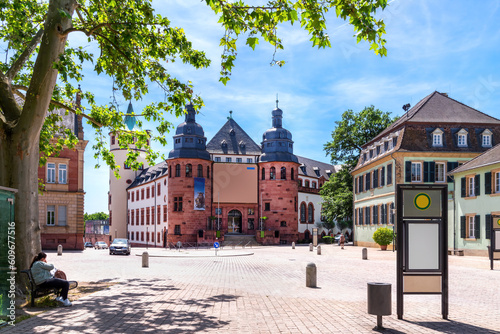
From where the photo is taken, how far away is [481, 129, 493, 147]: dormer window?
41.3 meters

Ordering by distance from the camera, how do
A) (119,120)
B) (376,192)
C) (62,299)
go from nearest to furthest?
(62,299) → (119,120) → (376,192)

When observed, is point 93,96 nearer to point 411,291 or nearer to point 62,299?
point 62,299

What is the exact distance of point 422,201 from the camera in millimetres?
10242

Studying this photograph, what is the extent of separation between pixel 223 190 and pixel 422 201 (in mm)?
58002

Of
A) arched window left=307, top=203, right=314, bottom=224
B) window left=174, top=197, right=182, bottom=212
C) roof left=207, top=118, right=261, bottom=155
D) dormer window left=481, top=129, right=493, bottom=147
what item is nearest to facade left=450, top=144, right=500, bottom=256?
dormer window left=481, top=129, right=493, bottom=147

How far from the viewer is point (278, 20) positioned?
11023mm

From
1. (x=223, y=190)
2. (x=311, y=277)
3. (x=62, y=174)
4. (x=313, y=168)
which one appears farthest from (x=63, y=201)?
(x=313, y=168)

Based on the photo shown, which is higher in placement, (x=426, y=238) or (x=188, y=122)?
(x=188, y=122)

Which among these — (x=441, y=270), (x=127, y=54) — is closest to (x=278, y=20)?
(x=127, y=54)

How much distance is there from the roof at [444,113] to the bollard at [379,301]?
34.1 metres

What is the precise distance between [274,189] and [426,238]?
2282 inches

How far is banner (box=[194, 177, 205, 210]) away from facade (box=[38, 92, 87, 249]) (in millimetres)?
20726

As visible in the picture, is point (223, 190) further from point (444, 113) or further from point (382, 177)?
point (444, 113)

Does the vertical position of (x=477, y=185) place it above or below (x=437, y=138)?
below
